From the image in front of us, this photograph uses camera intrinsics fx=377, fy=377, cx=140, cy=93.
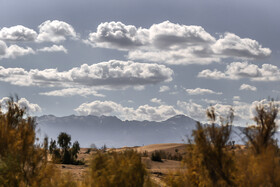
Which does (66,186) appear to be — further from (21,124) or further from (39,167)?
(21,124)

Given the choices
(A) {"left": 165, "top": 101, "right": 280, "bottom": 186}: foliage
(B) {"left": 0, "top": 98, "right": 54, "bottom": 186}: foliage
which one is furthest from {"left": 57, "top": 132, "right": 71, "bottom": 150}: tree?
(A) {"left": 165, "top": 101, "right": 280, "bottom": 186}: foliage

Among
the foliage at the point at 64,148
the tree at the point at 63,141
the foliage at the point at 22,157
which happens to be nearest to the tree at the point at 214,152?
the foliage at the point at 22,157

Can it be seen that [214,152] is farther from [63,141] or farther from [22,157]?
[63,141]

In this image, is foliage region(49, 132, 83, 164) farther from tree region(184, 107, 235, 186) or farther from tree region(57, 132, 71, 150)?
tree region(184, 107, 235, 186)

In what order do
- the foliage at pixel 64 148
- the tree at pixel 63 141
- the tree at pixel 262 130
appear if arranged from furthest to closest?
the tree at pixel 63 141 → the foliage at pixel 64 148 → the tree at pixel 262 130

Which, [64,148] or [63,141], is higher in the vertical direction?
[63,141]

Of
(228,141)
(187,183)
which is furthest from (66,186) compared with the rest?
(228,141)

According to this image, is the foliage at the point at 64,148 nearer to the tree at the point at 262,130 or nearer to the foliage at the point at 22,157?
the foliage at the point at 22,157

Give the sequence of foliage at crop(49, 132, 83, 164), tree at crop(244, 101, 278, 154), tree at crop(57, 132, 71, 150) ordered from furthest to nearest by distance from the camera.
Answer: tree at crop(57, 132, 71, 150) → foliage at crop(49, 132, 83, 164) → tree at crop(244, 101, 278, 154)

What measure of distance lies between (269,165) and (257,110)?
2.36m

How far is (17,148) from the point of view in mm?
13594

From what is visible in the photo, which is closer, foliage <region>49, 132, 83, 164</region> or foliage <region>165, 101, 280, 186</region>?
foliage <region>165, 101, 280, 186</region>

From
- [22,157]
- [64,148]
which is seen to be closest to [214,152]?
[22,157]

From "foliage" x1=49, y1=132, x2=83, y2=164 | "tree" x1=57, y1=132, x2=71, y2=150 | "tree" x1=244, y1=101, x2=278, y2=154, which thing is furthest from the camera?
"tree" x1=57, y1=132, x2=71, y2=150
